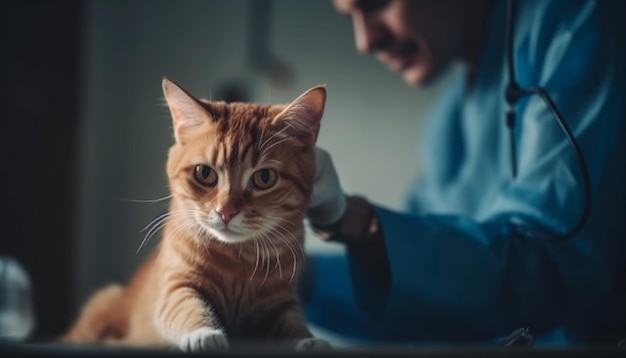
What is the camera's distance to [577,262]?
715 millimetres

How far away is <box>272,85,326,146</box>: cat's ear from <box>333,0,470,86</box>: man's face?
30 cm

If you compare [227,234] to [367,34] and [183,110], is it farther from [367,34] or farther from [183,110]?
[367,34]

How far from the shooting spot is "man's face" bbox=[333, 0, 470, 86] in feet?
2.72

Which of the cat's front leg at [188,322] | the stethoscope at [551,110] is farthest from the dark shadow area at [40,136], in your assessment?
the stethoscope at [551,110]

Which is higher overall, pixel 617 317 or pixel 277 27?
pixel 277 27

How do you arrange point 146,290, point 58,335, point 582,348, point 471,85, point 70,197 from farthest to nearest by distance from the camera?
point 471,85 → point 70,197 → point 58,335 → point 146,290 → point 582,348

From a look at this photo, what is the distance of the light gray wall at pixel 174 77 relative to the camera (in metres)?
0.75

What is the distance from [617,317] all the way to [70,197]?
80 cm

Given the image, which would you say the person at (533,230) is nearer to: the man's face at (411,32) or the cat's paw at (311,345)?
the man's face at (411,32)

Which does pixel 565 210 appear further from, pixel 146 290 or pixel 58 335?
pixel 58 335

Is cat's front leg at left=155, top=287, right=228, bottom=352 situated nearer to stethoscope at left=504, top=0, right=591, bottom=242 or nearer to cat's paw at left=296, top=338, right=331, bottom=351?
cat's paw at left=296, top=338, right=331, bottom=351

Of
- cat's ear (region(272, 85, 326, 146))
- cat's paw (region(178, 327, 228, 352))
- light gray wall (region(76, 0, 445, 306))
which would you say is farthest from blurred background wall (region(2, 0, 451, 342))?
cat's paw (region(178, 327, 228, 352))

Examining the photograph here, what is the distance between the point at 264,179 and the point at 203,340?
16 centimetres

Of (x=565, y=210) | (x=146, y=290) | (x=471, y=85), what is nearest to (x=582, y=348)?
(x=565, y=210)
